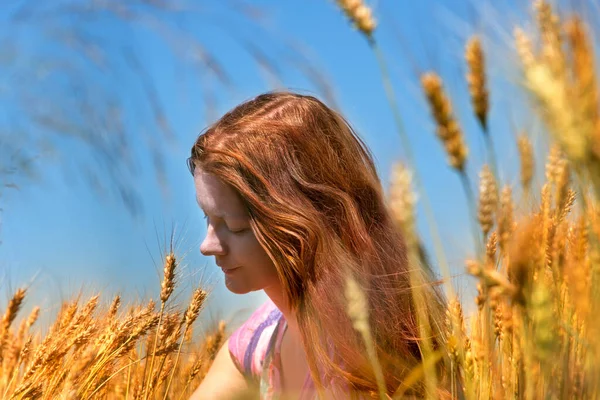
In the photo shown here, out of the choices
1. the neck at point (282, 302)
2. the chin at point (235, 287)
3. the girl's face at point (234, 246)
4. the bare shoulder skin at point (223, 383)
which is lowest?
the bare shoulder skin at point (223, 383)

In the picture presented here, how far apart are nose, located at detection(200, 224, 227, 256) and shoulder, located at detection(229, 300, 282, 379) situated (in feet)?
1.47

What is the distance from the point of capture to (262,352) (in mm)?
1985

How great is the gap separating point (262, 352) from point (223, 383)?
5.5 inches

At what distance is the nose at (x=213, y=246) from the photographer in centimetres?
165

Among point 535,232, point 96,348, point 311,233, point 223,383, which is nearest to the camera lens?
point 535,232

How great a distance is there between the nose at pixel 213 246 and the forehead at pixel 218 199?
2.0 inches

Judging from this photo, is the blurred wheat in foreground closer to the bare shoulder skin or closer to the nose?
the nose

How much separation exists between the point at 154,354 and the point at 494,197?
0.99 metres

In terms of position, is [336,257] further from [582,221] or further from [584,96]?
[584,96]

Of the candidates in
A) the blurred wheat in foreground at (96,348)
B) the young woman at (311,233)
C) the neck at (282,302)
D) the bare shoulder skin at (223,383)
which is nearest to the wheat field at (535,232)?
the blurred wheat in foreground at (96,348)

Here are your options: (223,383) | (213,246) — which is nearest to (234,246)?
(213,246)

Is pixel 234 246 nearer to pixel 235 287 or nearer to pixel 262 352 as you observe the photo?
pixel 235 287

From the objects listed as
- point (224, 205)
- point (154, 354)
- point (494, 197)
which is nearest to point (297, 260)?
point (224, 205)

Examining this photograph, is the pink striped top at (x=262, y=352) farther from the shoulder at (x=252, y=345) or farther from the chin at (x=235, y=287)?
the chin at (x=235, y=287)
